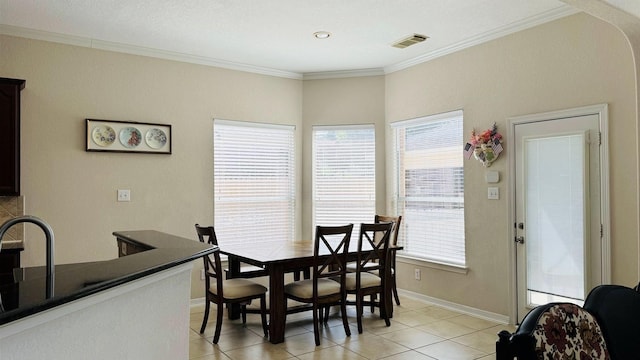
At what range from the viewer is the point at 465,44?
4.81 meters

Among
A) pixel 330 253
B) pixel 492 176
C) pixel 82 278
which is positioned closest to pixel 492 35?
pixel 492 176

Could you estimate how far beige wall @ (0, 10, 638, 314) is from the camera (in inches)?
146

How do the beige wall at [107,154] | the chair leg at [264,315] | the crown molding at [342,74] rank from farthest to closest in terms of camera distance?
the crown molding at [342,74] → the beige wall at [107,154] → the chair leg at [264,315]

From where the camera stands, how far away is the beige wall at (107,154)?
4.38 metres

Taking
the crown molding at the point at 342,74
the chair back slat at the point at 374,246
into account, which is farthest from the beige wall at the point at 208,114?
the chair back slat at the point at 374,246

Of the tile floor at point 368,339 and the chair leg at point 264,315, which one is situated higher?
the chair leg at point 264,315

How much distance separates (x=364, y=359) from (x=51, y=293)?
2.77 meters

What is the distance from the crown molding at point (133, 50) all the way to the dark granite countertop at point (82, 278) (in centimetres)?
316

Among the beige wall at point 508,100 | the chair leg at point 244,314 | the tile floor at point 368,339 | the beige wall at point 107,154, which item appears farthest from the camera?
the chair leg at point 244,314

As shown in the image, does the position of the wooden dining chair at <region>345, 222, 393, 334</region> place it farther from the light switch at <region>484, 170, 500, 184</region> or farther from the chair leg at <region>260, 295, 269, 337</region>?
the light switch at <region>484, 170, 500, 184</region>

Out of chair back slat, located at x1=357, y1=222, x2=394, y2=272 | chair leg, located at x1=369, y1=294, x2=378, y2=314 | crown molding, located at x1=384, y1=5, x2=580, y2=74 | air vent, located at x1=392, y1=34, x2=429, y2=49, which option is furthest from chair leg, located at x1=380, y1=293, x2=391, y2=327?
crown molding, located at x1=384, y1=5, x2=580, y2=74

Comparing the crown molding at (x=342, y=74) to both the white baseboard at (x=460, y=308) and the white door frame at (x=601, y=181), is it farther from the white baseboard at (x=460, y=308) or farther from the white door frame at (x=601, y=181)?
the white baseboard at (x=460, y=308)

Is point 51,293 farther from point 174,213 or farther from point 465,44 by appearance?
point 465,44

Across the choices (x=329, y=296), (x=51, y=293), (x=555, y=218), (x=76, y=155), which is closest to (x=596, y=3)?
(x=555, y=218)
